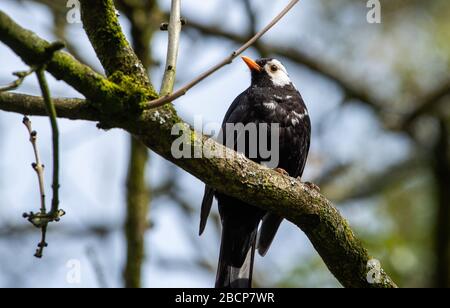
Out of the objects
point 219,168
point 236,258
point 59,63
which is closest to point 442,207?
point 236,258

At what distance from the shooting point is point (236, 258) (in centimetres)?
437

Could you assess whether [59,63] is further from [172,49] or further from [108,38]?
[172,49]

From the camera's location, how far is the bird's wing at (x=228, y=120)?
14.1 feet

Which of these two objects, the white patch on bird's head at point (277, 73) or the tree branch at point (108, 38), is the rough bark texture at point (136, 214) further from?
the tree branch at point (108, 38)

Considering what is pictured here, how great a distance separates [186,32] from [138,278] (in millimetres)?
2407

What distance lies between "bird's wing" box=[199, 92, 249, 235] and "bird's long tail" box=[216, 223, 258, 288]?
0.75ft

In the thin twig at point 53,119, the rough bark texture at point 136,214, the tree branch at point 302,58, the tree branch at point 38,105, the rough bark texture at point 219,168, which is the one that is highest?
the tree branch at point 302,58

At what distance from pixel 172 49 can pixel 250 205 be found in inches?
64.2

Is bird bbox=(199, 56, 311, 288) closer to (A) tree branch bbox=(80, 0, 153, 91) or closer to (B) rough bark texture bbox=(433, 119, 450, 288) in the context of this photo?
(A) tree branch bbox=(80, 0, 153, 91)

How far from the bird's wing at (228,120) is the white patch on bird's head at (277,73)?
0.49 meters

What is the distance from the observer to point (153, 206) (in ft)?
20.5

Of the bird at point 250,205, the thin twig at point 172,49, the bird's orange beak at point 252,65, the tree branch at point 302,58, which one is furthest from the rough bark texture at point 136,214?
the thin twig at point 172,49

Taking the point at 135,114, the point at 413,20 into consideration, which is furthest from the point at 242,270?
the point at 413,20
